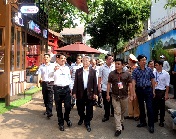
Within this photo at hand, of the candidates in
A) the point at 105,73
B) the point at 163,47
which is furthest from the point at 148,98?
the point at 163,47

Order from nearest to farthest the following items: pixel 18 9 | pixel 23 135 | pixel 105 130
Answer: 1. pixel 23 135
2. pixel 105 130
3. pixel 18 9

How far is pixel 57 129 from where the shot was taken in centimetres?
688

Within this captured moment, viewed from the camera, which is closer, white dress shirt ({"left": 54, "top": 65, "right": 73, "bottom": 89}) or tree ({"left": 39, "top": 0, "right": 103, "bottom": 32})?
white dress shirt ({"left": 54, "top": 65, "right": 73, "bottom": 89})

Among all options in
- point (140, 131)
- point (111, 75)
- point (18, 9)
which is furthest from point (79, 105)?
point (18, 9)

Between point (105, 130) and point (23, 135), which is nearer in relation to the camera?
point (23, 135)

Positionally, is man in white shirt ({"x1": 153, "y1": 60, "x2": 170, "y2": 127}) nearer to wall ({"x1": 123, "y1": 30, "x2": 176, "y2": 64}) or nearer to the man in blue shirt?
the man in blue shirt

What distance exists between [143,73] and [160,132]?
4.80 ft

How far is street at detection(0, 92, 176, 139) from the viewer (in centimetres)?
635

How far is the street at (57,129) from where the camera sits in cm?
635

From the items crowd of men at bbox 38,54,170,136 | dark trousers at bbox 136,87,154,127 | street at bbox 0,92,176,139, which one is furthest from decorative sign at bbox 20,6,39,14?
dark trousers at bbox 136,87,154,127

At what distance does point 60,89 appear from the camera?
691 cm

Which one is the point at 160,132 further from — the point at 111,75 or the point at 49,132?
the point at 49,132

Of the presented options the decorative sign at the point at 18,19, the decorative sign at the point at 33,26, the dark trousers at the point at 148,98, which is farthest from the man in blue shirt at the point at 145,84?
the decorative sign at the point at 33,26

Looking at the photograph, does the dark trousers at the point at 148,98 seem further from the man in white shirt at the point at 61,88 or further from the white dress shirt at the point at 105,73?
the man in white shirt at the point at 61,88
